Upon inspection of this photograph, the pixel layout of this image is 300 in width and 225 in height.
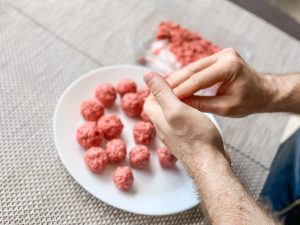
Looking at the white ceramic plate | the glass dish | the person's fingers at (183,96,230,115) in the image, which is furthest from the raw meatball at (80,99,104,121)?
the glass dish

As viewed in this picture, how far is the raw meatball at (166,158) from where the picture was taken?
2.89ft

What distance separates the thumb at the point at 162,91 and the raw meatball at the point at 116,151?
0.59 feet

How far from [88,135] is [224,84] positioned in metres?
0.32

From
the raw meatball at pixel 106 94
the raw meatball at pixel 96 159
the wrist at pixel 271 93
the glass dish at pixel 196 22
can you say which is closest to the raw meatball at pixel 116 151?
the raw meatball at pixel 96 159

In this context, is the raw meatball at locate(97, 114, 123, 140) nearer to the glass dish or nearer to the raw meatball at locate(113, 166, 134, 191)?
the raw meatball at locate(113, 166, 134, 191)

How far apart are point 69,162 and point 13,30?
43cm

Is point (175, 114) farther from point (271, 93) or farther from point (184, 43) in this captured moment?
point (184, 43)

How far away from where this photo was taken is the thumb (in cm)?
72

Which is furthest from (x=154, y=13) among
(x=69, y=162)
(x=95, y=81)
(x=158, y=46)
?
(x=69, y=162)

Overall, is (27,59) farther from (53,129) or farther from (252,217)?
(252,217)

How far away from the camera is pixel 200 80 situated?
807 millimetres

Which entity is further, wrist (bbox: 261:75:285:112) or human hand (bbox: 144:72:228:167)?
wrist (bbox: 261:75:285:112)

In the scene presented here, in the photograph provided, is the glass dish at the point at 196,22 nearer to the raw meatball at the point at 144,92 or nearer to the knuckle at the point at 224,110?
the raw meatball at the point at 144,92

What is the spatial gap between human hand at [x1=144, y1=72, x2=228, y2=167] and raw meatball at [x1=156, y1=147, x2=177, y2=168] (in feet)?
0.37
